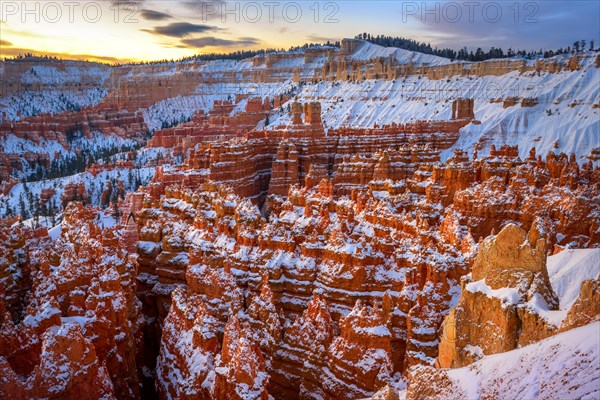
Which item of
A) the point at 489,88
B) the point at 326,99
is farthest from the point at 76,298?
the point at 326,99

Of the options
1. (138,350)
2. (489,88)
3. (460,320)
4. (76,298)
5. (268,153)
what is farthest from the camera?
(489,88)

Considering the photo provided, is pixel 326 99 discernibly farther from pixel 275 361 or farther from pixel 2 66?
pixel 2 66

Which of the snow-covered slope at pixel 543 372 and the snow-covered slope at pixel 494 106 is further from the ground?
the snow-covered slope at pixel 494 106

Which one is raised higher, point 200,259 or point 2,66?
point 2,66

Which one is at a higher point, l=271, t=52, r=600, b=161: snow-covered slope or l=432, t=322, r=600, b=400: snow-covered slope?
l=271, t=52, r=600, b=161: snow-covered slope

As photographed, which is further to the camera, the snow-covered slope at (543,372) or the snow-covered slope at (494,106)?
the snow-covered slope at (494,106)

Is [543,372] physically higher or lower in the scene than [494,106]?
lower

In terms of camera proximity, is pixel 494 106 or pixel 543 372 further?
pixel 494 106

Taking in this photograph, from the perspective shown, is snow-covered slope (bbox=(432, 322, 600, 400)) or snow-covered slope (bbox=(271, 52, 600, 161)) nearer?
snow-covered slope (bbox=(432, 322, 600, 400))
